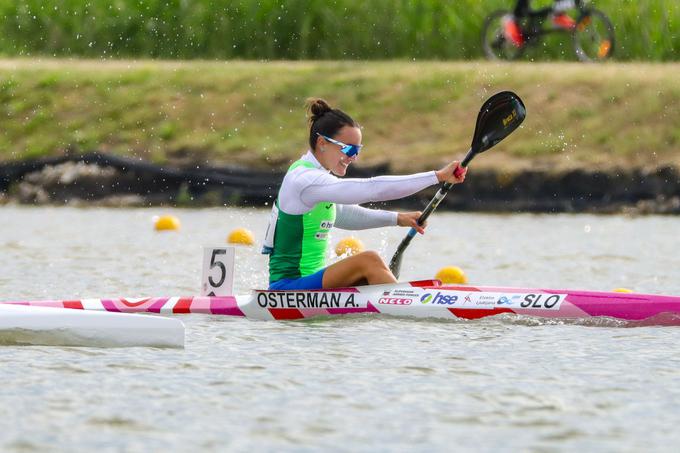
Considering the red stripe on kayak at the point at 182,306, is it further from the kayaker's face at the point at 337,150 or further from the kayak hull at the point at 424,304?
the kayaker's face at the point at 337,150

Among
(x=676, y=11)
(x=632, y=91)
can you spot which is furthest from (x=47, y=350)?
(x=676, y=11)

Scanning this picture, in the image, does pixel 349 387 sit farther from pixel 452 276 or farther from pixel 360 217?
pixel 452 276

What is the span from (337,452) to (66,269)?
299 inches

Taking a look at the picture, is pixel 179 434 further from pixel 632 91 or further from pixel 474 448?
pixel 632 91

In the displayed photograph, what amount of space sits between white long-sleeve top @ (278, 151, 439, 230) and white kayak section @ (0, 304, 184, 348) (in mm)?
1571

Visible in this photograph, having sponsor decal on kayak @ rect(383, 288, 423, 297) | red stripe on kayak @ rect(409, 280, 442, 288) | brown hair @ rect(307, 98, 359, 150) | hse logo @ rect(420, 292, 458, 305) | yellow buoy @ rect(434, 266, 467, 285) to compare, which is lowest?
hse logo @ rect(420, 292, 458, 305)

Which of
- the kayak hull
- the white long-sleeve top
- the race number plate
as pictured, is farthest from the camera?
the race number plate

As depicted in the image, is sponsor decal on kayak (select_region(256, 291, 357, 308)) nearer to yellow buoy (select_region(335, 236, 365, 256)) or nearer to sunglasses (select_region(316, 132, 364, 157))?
sunglasses (select_region(316, 132, 364, 157))

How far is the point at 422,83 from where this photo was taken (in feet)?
78.3

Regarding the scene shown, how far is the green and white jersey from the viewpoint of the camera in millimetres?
8727

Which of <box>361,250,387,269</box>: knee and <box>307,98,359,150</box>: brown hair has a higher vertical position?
<box>307,98,359,150</box>: brown hair

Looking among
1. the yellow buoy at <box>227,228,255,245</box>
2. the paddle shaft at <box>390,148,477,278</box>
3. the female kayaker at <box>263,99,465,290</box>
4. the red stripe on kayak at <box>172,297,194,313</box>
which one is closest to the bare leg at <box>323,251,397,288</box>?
the female kayaker at <box>263,99,465,290</box>

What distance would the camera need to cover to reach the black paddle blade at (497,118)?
9508 mm

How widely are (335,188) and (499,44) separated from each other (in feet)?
54.9
